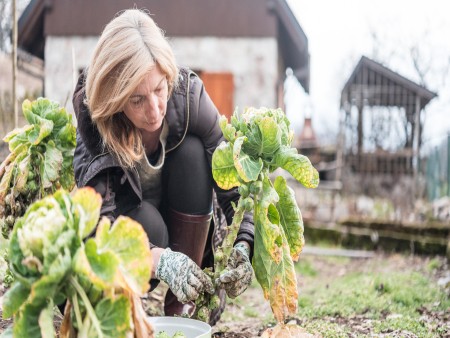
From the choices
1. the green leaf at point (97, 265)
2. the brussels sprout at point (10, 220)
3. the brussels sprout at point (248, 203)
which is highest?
the brussels sprout at point (248, 203)

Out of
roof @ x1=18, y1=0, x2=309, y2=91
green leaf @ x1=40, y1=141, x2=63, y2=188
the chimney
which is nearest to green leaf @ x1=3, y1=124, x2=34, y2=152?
green leaf @ x1=40, y1=141, x2=63, y2=188

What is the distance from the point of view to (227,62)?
989 centimetres

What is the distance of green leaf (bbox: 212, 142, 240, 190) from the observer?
6.88ft

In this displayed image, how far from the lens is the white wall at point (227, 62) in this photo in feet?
32.1

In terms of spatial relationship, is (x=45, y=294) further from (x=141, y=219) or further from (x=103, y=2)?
(x=103, y=2)

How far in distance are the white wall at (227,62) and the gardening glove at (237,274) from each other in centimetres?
760

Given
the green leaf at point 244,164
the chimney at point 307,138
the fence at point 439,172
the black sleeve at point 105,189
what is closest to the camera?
the green leaf at point 244,164

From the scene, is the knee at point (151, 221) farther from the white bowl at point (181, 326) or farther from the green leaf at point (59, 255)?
the green leaf at point (59, 255)

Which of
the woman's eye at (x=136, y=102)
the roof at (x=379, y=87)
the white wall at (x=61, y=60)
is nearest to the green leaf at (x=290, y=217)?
the woman's eye at (x=136, y=102)

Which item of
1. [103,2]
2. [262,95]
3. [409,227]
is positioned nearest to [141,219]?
[409,227]

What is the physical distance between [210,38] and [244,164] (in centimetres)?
825

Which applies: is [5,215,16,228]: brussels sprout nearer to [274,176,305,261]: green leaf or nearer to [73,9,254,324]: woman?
[73,9,254,324]: woman

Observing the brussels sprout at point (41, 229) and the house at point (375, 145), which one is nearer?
the brussels sprout at point (41, 229)

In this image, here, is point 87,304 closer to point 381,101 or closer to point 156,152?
point 156,152
